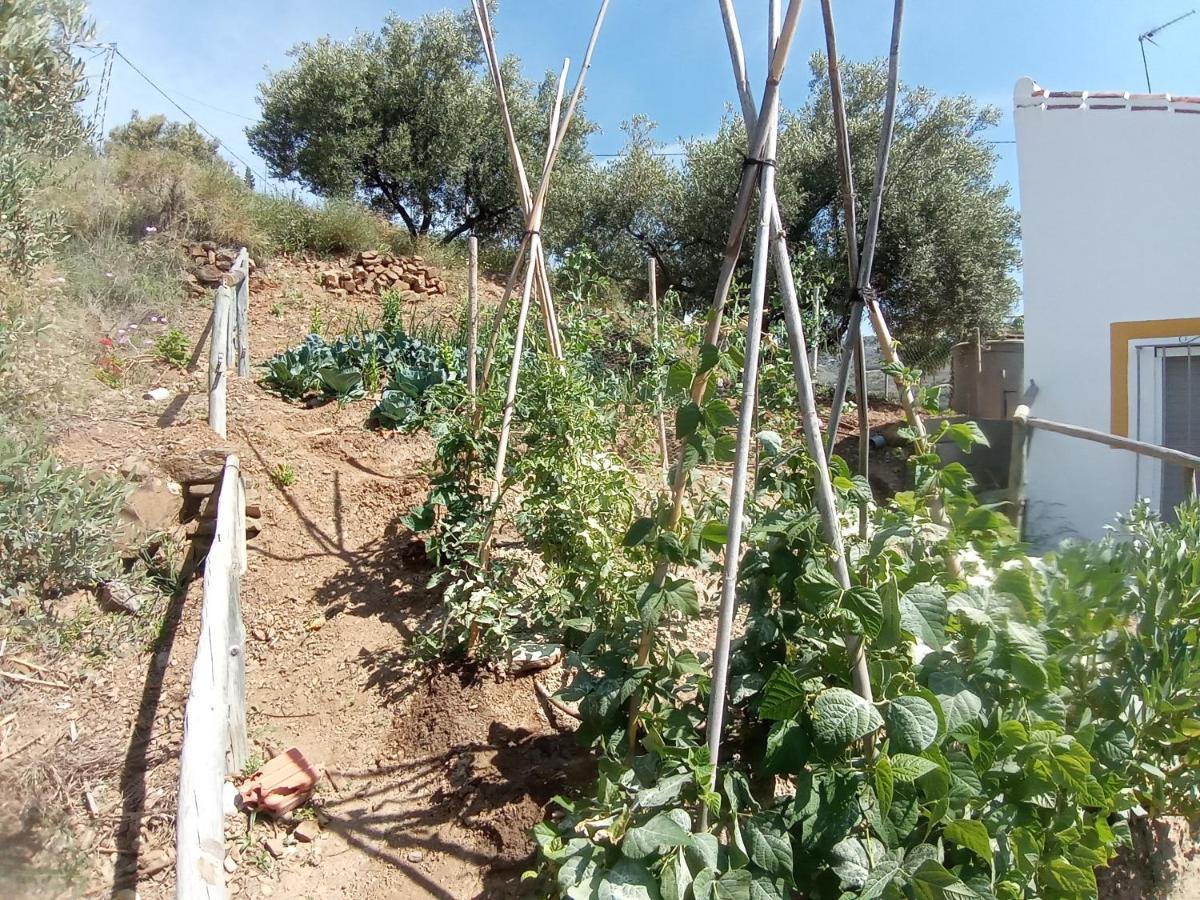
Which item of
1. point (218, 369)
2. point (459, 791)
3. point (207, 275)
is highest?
point (207, 275)

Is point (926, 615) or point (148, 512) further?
point (148, 512)

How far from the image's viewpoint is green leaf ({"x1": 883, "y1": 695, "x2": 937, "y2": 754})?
136cm

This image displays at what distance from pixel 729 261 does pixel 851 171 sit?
311 mm

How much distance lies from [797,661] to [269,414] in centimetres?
414

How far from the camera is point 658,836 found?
4.50 feet

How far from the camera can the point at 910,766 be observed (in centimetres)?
134

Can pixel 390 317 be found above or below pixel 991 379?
above

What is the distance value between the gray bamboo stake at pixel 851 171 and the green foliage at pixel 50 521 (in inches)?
A: 102

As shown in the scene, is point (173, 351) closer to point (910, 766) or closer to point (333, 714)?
point (333, 714)

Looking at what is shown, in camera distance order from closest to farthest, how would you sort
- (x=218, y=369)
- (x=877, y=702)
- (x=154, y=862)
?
(x=877, y=702) < (x=154, y=862) < (x=218, y=369)

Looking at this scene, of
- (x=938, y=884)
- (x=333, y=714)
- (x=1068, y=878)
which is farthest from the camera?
(x=333, y=714)

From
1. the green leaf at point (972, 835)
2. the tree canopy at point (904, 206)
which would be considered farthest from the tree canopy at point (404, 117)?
the green leaf at point (972, 835)

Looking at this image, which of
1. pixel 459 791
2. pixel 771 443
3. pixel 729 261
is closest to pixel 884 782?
pixel 771 443

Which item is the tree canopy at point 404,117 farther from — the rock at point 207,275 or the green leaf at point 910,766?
the green leaf at point 910,766
